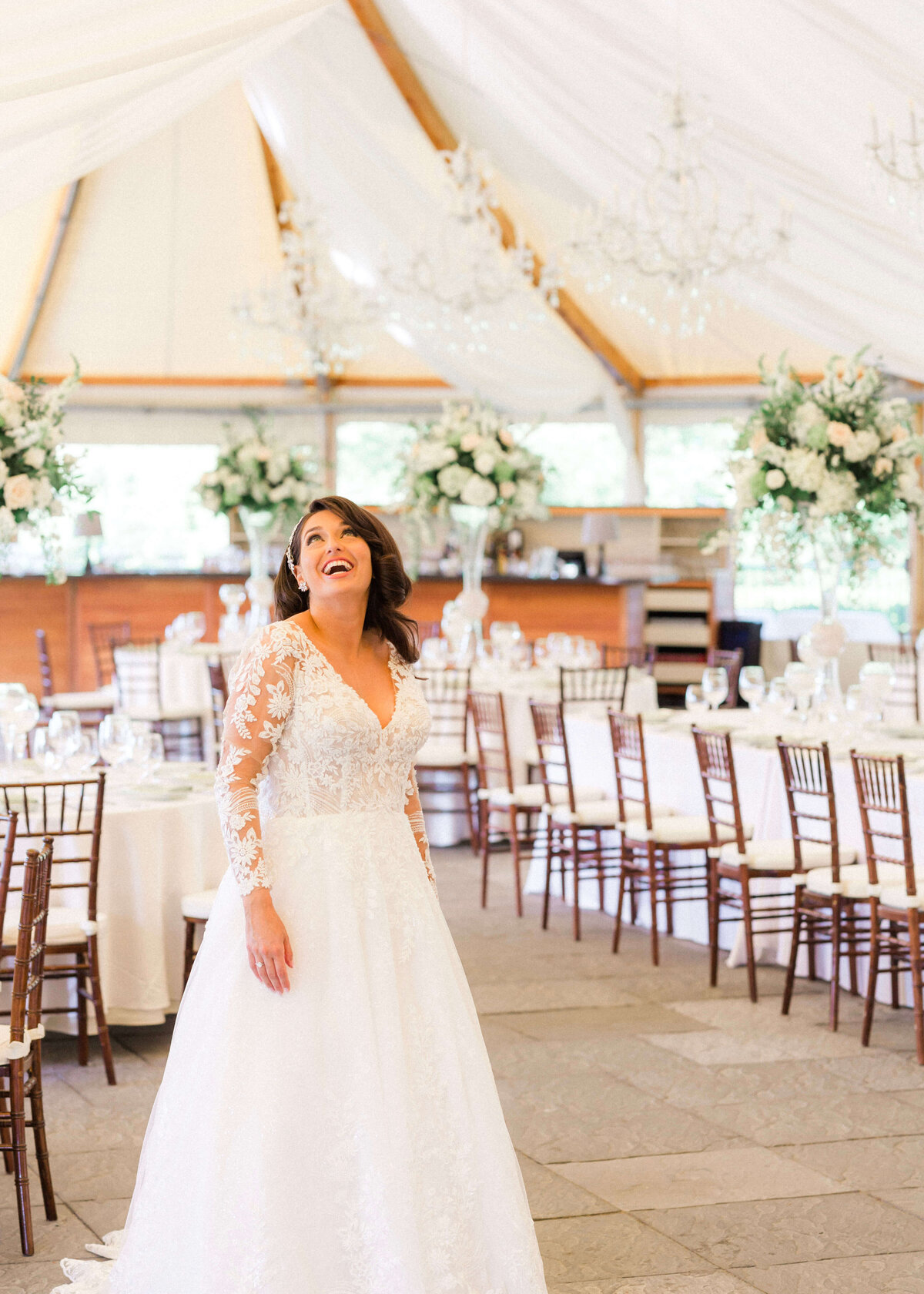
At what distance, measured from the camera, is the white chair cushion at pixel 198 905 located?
486 centimetres

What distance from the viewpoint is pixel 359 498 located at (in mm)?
16875

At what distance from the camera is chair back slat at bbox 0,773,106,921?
466 cm

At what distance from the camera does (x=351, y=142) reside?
39.1 feet

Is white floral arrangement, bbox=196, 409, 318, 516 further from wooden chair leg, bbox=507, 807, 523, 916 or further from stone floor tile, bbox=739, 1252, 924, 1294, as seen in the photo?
stone floor tile, bbox=739, 1252, 924, 1294

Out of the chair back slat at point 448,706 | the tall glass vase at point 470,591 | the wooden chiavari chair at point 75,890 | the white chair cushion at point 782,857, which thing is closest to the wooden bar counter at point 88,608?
the tall glass vase at point 470,591

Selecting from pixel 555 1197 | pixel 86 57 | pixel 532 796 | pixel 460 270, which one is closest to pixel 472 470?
pixel 460 270

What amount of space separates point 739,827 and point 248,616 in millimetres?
5515

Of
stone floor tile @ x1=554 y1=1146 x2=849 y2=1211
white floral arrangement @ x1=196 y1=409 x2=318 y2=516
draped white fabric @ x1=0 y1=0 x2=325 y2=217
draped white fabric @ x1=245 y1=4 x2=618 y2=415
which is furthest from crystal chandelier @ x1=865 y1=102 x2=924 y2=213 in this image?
draped white fabric @ x1=245 y1=4 x2=618 y2=415

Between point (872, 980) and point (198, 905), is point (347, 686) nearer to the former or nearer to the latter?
point (198, 905)

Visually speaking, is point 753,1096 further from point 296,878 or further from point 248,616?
point 248,616

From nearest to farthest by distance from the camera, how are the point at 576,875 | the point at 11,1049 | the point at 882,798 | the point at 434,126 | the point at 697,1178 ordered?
the point at 11,1049, the point at 697,1178, the point at 882,798, the point at 576,875, the point at 434,126

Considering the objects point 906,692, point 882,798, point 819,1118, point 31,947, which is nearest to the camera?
point 31,947

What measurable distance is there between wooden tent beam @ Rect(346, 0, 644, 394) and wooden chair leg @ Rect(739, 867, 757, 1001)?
734 cm

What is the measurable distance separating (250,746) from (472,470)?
6.54 m
